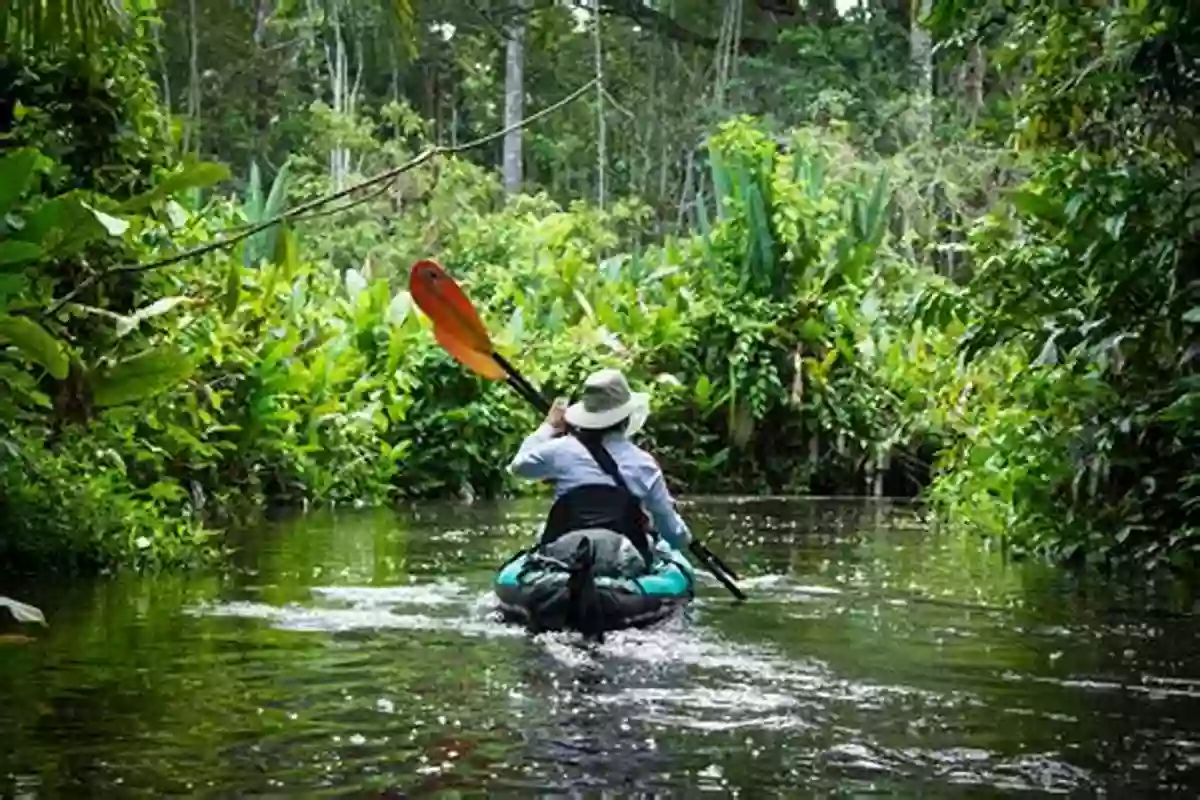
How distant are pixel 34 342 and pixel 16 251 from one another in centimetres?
41

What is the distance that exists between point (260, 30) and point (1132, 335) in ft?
75.7

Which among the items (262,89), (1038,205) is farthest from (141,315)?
(262,89)

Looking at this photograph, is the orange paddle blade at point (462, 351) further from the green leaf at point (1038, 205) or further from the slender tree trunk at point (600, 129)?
the slender tree trunk at point (600, 129)

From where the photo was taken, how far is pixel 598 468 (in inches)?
322

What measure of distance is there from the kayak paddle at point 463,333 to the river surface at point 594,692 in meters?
0.28

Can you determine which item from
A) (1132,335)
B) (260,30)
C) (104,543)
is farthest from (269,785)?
(260,30)

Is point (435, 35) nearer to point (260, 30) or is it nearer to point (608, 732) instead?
point (260, 30)

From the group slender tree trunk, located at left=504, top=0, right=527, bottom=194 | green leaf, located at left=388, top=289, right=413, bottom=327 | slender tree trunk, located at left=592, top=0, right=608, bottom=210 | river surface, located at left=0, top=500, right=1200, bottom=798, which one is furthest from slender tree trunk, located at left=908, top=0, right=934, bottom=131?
river surface, located at left=0, top=500, right=1200, bottom=798

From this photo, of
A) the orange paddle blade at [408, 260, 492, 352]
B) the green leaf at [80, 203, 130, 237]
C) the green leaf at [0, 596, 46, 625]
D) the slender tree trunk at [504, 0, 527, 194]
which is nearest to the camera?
the green leaf at [0, 596, 46, 625]

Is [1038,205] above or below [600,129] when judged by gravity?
below

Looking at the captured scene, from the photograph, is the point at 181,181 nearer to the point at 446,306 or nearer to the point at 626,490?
the point at 446,306

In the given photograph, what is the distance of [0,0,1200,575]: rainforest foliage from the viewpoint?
959 cm

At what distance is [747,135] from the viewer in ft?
66.9

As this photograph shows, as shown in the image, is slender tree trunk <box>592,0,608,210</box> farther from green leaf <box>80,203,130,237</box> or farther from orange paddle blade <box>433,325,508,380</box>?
green leaf <box>80,203,130,237</box>
